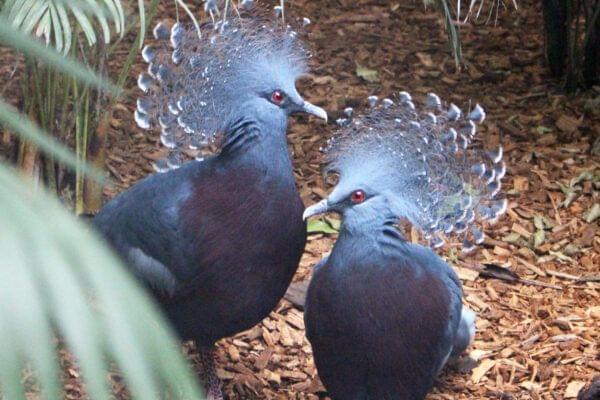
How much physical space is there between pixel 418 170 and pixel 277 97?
0.48 meters

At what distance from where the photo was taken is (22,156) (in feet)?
11.3

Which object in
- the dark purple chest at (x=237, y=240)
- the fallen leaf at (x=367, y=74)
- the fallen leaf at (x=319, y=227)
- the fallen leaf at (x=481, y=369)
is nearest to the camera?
the dark purple chest at (x=237, y=240)

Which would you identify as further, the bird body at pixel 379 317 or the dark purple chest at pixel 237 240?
the dark purple chest at pixel 237 240

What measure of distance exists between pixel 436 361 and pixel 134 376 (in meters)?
2.19

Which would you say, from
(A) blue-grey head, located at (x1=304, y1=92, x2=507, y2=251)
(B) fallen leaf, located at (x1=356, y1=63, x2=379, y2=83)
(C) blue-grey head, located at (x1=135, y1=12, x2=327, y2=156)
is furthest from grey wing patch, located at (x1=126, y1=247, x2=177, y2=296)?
(B) fallen leaf, located at (x1=356, y1=63, x2=379, y2=83)

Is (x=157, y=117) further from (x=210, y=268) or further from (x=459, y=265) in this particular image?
(x=459, y=265)

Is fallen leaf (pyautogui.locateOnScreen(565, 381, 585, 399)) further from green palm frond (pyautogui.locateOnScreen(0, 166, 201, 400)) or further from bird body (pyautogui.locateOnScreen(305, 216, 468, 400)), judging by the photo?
green palm frond (pyautogui.locateOnScreen(0, 166, 201, 400))

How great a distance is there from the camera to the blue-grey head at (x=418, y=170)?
8.89 feet

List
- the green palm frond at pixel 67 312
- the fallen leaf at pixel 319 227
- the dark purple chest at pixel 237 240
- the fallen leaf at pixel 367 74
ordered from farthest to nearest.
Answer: the fallen leaf at pixel 367 74 → the fallen leaf at pixel 319 227 → the dark purple chest at pixel 237 240 → the green palm frond at pixel 67 312

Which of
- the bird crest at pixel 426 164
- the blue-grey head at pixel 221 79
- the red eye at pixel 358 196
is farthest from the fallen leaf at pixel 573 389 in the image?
the blue-grey head at pixel 221 79

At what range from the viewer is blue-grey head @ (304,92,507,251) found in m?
2.71

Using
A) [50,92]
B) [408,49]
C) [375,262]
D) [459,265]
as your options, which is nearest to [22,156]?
[50,92]

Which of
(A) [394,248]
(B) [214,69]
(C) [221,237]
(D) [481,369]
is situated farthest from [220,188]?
(D) [481,369]

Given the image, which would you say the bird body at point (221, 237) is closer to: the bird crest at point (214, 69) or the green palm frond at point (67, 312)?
the bird crest at point (214, 69)
